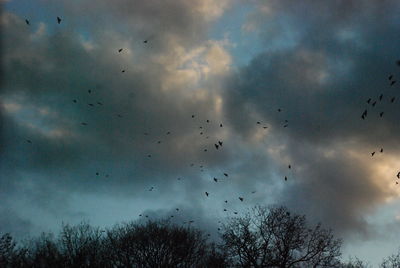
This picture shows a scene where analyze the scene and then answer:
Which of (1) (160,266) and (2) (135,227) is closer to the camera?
(1) (160,266)

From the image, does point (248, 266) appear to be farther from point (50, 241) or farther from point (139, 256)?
point (50, 241)

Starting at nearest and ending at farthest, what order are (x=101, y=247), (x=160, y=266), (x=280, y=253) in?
(x=280, y=253) < (x=160, y=266) < (x=101, y=247)

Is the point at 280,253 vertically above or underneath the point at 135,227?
underneath

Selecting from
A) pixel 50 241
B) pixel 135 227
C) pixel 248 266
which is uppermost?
pixel 135 227

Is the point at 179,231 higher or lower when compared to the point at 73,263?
higher

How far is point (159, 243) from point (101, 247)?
8.79 metres

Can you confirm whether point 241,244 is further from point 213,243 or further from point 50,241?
point 50,241

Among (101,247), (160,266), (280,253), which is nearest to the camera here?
(280,253)

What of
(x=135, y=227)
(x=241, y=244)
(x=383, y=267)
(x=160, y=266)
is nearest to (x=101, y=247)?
(x=135, y=227)

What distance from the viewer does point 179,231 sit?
210ft

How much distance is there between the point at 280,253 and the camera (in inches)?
2106

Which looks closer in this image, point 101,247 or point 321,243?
point 321,243

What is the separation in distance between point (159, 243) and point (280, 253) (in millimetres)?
17823

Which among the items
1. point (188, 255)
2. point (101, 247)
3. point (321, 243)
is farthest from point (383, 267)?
point (101, 247)
